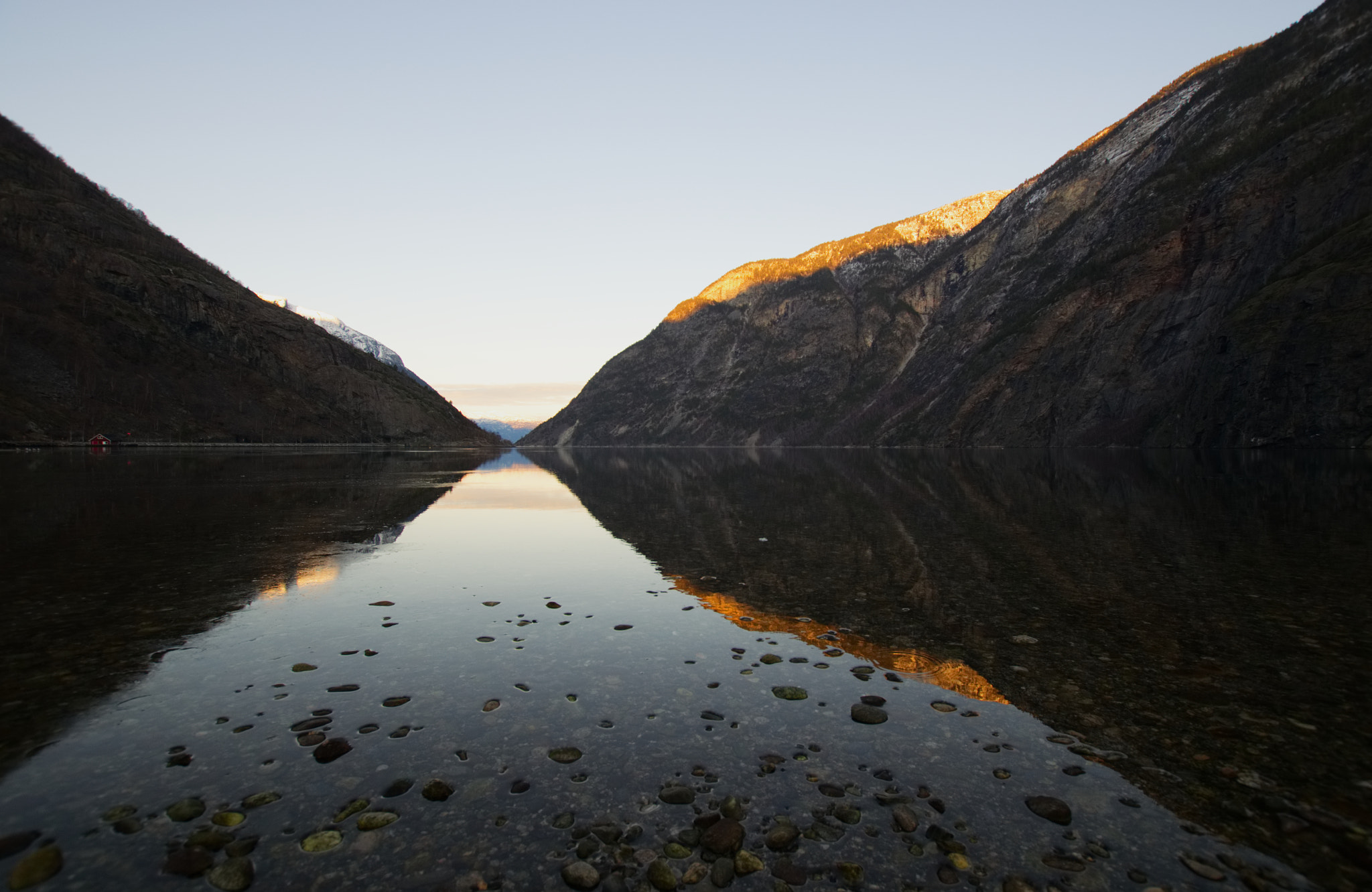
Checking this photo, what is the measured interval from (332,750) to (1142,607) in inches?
Result: 541

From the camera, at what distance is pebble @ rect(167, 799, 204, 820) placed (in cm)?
567

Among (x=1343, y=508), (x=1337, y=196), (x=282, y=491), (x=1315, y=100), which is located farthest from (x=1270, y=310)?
(x=282, y=491)

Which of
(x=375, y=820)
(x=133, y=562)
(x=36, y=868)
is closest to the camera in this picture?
(x=36, y=868)

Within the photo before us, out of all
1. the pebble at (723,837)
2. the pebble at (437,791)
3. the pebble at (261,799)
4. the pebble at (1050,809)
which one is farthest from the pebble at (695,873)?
the pebble at (261,799)

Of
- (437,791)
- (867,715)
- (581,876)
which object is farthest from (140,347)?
(581,876)

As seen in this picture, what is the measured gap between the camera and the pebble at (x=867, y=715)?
26.0ft

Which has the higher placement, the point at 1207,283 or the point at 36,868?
the point at 1207,283

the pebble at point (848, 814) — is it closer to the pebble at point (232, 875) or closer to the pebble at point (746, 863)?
the pebble at point (746, 863)

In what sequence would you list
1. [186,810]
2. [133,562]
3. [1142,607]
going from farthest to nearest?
[133,562] → [1142,607] → [186,810]

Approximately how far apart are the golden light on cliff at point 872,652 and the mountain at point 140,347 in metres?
115

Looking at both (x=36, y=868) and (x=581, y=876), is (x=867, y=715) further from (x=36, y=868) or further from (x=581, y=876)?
(x=36, y=868)

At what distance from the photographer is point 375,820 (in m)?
5.66

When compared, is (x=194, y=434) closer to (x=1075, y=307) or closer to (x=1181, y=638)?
(x=1181, y=638)

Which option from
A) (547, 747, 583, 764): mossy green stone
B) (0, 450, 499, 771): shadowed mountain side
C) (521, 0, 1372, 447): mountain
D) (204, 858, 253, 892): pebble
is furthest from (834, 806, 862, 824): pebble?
(521, 0, 1372, 447): mountain
